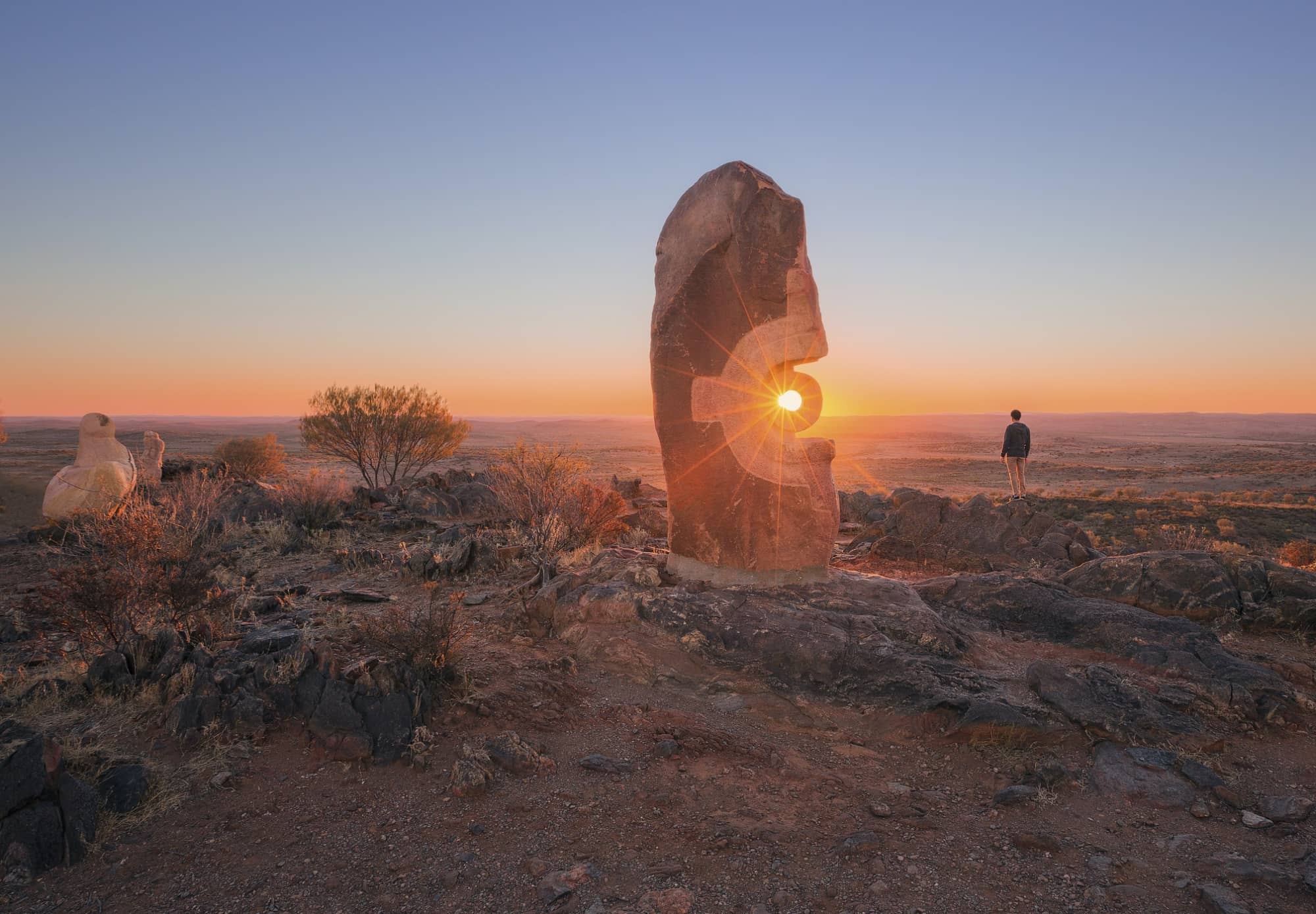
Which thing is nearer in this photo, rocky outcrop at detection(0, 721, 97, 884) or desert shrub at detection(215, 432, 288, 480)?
rocky outcrop at detection(0, 721, 97, 884)

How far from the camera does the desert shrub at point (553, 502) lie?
9445 mm

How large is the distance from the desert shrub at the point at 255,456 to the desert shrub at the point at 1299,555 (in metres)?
22.7

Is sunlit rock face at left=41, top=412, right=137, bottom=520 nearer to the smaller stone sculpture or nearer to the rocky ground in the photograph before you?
the smaller stone sculpture

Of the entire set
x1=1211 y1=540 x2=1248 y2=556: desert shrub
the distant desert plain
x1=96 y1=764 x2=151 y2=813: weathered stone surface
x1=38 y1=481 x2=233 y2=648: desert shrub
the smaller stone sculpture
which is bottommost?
the distant desert plain

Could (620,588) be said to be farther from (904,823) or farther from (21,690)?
(21,690)

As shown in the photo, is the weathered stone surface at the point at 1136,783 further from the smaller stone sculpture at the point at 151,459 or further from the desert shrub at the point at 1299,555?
the smaller stone sculpture at the point at 151,459

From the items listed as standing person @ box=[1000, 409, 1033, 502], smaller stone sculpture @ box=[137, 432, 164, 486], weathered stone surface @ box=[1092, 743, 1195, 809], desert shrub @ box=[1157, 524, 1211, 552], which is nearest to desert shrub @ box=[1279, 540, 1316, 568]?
desert shrub @ box=[1157, 524, 1211, 552]

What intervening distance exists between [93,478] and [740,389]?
475 inches

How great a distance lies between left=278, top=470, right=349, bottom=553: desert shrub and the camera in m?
11.0

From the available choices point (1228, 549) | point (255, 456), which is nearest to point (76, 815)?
point (1228, 549)

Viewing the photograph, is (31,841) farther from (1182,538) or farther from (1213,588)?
(1182,538)

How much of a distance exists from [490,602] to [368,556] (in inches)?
128

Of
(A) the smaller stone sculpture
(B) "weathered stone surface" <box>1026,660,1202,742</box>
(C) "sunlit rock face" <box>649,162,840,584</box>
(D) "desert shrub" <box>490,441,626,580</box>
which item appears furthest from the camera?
(A) the smaller stone sculpture

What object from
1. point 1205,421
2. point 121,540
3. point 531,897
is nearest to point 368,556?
point 121,540
